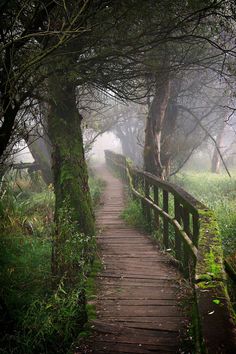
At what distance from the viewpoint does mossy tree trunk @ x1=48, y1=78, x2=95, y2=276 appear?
7.98 meters

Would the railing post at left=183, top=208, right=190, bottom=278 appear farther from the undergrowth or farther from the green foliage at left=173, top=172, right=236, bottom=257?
the green foliage at left=173, top=172, right=236, bottom=257

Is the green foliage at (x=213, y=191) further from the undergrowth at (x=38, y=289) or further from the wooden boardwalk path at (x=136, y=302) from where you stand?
the undergrowth at (x=38, y=289)

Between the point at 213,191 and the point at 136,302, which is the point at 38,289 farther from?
the point at 213,191

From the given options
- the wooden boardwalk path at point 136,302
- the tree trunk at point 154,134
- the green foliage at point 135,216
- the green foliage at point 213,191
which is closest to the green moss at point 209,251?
the wooden boardwalk path at point 136,302

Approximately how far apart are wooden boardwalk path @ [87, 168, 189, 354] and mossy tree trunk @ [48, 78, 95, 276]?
0.87 meters

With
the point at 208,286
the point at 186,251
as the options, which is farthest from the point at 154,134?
the point at 208,286

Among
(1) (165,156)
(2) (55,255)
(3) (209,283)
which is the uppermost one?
(1) (165,156)

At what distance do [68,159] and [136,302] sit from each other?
162 inches

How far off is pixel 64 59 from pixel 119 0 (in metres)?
1.53

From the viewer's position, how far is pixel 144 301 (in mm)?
5188

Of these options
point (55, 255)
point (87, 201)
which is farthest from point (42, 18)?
point (87, 201)

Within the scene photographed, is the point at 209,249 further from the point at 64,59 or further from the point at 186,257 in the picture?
the point at 64,59

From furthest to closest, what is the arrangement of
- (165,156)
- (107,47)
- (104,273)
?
(165,156), (107,47), (104,273)

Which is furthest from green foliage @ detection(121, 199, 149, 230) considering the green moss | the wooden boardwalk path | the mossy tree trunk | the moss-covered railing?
the green moss
